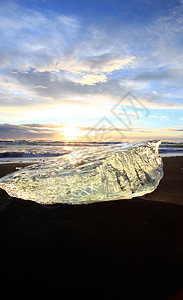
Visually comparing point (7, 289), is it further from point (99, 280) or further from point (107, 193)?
point (107, 193)

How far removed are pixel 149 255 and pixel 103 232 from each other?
1.92 ft

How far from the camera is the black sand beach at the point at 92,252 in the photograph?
4.69 feet

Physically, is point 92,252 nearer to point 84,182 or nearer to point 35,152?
point 84,182

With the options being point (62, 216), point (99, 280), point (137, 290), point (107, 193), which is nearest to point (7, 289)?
point (99, 280)

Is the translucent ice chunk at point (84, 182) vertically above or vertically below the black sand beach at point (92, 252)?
above

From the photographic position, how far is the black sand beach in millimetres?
1431

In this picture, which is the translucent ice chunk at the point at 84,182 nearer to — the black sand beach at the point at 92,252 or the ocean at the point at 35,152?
the black sand beach at the point at 92,252

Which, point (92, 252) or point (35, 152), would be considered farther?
point (35, 152)

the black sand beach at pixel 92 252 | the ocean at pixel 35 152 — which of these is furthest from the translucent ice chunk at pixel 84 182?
the ocean at pixel 35 152

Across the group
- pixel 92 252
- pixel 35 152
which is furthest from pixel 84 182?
pixel 35 152

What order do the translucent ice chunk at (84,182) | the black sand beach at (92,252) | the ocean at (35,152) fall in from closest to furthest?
1. the black sand beach at (92,252)
2. the translucent ice chunk at (84,182)
3. the ocean at (35,152)

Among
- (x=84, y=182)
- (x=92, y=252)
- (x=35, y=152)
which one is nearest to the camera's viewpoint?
(x=92, y=252)

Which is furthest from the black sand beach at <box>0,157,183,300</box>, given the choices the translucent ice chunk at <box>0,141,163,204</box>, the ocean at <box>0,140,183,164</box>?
the ocean at <box>0,140,183,164</box>

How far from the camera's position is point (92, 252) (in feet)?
5.94
